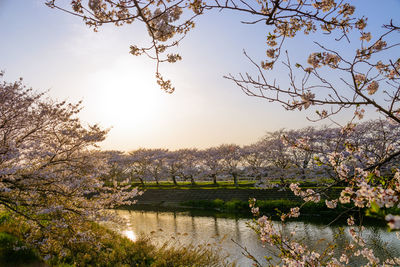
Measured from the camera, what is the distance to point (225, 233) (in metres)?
18.6

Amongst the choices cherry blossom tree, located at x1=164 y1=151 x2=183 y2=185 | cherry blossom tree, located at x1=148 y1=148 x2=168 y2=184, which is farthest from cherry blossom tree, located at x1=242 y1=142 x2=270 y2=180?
cherry blossom tree, located at x1=148 y1=148 x2=168 y2=184

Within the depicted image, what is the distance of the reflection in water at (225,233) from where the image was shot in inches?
555

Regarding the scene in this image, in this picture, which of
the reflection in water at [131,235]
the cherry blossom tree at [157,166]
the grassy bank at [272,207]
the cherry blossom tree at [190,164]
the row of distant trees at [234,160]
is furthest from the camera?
the cherry blossom tree at [157,166]

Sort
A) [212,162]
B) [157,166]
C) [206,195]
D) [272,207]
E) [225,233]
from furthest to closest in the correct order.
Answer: [157,166], [212,162], [206,195], [272,207], [225,233]

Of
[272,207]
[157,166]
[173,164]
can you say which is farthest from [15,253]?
[157,166]

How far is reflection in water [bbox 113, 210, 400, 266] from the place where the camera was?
14.1m

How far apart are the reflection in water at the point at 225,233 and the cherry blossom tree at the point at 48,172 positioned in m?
2.27

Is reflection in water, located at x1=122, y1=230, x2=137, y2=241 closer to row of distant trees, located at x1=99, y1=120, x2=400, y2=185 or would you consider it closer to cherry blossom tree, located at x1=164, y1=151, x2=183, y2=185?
row of distant trees, located at x1=99, y1=120, x2=400, y2=185

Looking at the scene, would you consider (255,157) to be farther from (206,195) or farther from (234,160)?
(206,195)

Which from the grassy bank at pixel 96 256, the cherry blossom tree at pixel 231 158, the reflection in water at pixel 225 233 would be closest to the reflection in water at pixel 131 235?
the reflection in water at pixel 225 233

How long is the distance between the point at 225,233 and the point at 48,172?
44.7ft

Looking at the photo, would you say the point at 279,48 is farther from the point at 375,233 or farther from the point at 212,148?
the point at 212,148

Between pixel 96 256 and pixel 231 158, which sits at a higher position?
pixel 231 158

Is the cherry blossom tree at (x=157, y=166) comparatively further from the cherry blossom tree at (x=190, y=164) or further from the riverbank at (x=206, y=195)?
the riverbank at (x=206, y=195)
